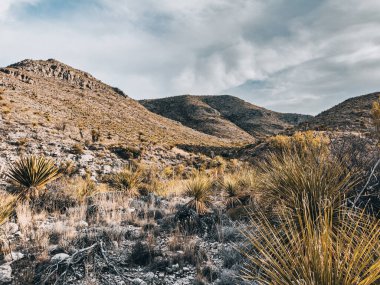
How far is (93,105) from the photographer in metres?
41.6

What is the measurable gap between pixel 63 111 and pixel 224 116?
231 feet

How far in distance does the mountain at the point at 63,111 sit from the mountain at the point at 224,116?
2761 cm

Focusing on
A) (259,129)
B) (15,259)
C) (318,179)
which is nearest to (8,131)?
(15,259)

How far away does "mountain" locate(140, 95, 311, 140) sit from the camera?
75.6 meters

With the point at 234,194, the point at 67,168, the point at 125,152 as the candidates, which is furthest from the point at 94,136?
the point at 234,194

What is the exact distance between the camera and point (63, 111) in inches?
1240

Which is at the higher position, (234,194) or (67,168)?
(67,168)

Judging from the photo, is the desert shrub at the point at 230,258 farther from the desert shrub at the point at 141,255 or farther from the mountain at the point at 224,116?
the mountain at the point at 224,116

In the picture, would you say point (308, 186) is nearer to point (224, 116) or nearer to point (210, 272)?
point (210, 272)

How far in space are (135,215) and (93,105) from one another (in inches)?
1522

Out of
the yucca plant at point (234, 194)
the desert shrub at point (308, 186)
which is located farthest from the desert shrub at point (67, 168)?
the desert shrub at point (308, 186)

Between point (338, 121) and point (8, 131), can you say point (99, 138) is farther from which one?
point (338, 121)

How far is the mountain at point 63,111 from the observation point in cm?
2069

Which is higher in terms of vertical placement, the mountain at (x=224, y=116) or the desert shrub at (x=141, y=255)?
the mountain at (x=224, y=116)
